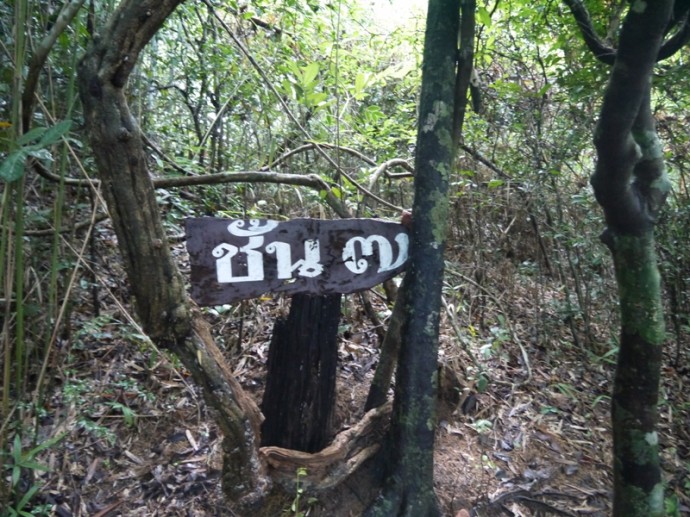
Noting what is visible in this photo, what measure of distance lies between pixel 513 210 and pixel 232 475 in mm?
3556

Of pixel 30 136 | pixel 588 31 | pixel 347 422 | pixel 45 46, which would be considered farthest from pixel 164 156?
pixel 588 31

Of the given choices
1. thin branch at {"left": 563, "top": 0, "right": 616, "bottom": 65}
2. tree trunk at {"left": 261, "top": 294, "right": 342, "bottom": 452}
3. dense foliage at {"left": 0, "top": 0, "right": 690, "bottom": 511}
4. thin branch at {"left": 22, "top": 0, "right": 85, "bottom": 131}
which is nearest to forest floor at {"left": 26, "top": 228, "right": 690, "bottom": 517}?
dense foliage at {"left": 0, "top": 0, "right": 690, "bottom": 511}

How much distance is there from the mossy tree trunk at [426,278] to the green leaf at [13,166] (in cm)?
141

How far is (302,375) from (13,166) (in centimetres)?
132

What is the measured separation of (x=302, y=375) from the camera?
2107mm

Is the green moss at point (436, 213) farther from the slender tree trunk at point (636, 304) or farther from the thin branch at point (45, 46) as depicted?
the thin branch at point (45, 46)

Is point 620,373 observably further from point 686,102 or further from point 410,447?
point 686,102

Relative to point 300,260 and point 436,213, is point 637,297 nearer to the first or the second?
point 436,213

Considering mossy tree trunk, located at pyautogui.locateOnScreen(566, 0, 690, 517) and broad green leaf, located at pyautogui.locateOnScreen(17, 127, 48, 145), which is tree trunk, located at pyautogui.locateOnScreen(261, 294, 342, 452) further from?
mossy tree trunk, located at pyautogui.locateOnScreen(566, 0, 690, 517)

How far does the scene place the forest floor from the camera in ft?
7.47

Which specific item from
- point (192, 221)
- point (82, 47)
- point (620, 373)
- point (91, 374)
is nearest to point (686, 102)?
point (620, 373)

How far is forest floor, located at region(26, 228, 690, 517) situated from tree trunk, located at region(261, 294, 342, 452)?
0.32 m

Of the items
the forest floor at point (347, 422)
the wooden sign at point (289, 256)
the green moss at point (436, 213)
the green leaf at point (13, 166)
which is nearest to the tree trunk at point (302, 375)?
the wooden sign at point (289, 256)

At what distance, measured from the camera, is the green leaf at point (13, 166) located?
1410 mm
